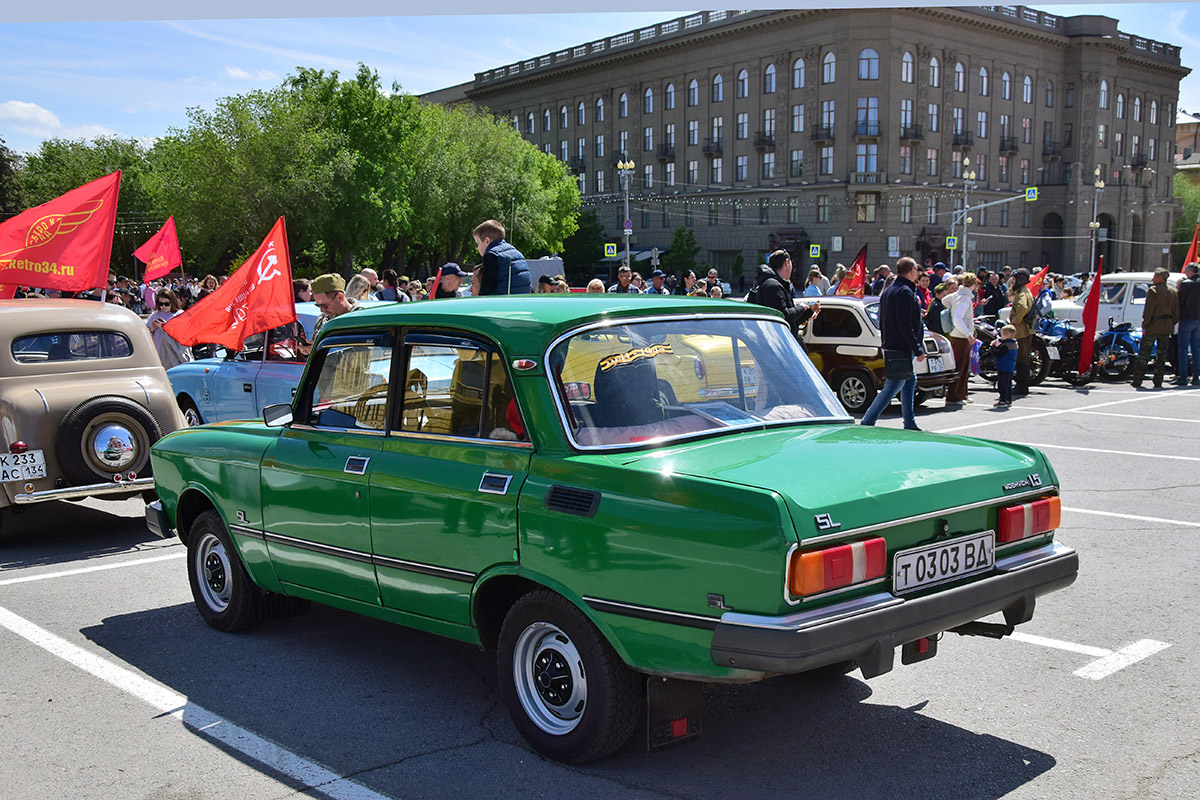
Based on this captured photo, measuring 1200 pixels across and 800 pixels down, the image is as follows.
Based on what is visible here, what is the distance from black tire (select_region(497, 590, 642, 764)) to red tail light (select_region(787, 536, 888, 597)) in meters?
0.82

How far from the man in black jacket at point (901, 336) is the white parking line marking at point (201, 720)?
825cm

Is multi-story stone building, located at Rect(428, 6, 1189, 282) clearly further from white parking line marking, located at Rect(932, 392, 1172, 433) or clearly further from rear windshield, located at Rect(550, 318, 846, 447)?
rear windshield, located at Rect(550, 318, 846, 447)

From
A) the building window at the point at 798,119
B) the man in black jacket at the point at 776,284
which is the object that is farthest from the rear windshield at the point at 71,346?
the building window at the point at 798,119

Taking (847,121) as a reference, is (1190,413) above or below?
below

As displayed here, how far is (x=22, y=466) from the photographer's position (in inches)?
310

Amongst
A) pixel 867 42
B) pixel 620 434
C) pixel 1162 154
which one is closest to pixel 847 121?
pixel 867 42

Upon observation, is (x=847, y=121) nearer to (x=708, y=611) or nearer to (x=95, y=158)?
(x=95, y=158)

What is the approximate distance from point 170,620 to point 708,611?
396 cm

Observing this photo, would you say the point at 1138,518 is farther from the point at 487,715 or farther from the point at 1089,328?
the point at 1089,328

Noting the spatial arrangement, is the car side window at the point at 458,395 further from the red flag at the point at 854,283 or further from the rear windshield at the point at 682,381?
the red flag at the point at 854,283

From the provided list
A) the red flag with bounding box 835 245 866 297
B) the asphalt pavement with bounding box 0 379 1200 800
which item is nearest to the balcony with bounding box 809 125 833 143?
the red flag with bounding box 835 245 866 297

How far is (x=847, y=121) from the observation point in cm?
7100

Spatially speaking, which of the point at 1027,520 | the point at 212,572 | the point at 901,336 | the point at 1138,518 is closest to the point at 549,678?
the point at 1027,520

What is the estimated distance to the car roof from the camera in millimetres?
4254
